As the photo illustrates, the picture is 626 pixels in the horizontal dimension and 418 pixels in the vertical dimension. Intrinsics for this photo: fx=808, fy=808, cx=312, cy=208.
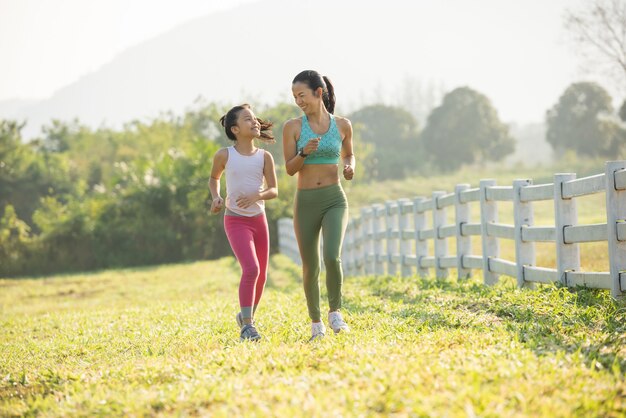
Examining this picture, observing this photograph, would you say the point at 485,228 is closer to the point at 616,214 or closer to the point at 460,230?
the point at 460,230

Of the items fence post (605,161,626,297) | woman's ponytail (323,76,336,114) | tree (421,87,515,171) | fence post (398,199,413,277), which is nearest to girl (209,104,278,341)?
woman's ponytail (323,76,336,114)

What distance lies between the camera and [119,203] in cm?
3450

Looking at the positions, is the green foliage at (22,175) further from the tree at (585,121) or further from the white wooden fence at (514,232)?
the white wooden fence at (514,232)

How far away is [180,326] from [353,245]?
10.2 m

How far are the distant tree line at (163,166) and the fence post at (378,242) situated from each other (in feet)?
51.2

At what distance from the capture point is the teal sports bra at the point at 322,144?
6770mm

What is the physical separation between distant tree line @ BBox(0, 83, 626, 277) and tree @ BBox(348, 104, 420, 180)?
0.36 feet

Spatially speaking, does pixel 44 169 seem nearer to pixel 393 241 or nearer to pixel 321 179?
pixel 393 241

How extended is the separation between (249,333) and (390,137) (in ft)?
238

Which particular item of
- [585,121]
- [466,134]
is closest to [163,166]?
[585,121]

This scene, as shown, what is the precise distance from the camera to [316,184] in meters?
6.82

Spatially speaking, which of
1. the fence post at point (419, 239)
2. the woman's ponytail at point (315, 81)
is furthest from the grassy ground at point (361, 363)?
the fence post at point (419, 239)

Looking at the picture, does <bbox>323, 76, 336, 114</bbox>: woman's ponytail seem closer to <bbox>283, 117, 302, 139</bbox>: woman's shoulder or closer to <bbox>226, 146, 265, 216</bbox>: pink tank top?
<bbox>283, 117, 302, 139</bbox>: woman's shoulder

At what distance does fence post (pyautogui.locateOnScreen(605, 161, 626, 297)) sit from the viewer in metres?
7.81
